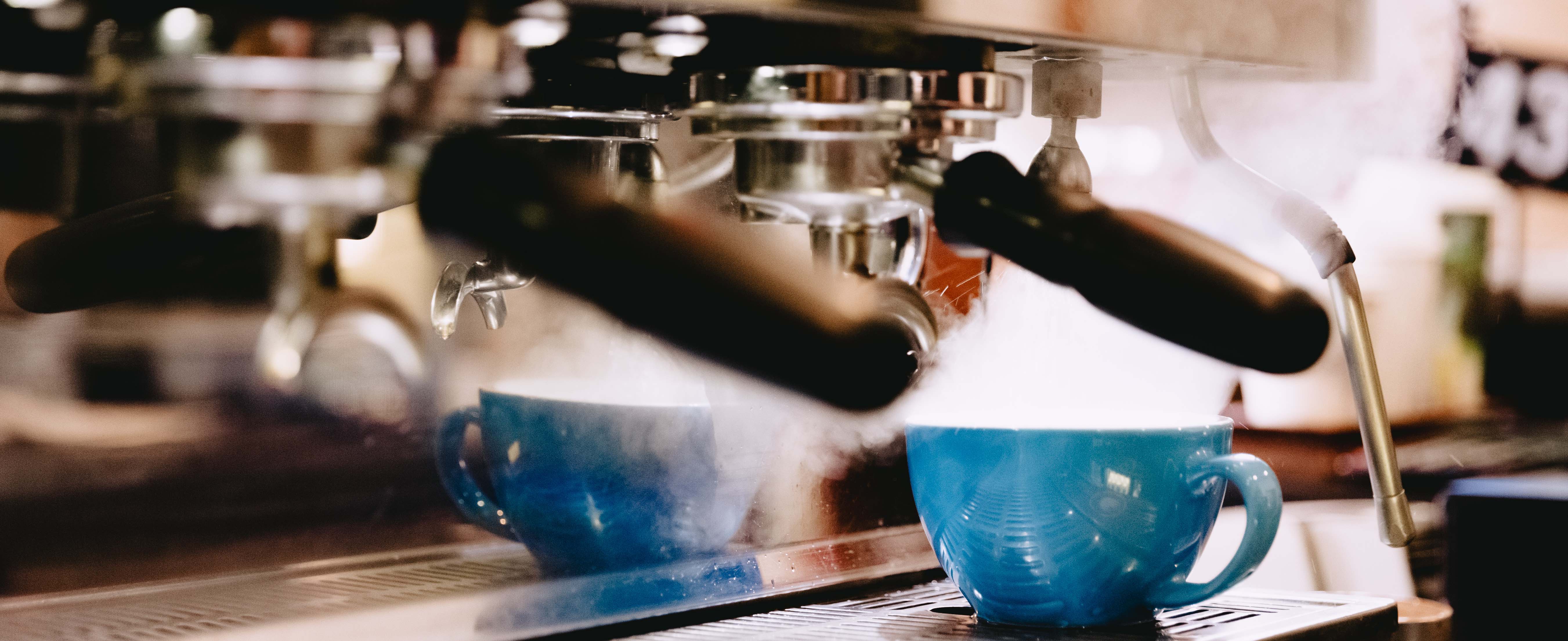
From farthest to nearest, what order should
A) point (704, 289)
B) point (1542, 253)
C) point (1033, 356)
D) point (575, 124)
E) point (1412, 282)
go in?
point (1542, 253), point (1412, 282), point (1033, 356), point (575, 124), point (704, 289)

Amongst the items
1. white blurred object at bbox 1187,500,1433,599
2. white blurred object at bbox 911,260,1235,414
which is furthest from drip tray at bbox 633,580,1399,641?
white blurred object at bbox 1187,500,1433,599

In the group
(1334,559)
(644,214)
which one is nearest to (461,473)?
(644,214)

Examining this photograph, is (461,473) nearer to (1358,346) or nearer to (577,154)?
(577,154)

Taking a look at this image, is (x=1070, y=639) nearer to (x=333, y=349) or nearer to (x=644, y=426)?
(x=644, y=426)

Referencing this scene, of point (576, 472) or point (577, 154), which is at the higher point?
point (577, 154)

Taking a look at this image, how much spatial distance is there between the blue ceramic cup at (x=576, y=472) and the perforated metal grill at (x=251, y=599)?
0.06ft

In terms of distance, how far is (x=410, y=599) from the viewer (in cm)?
53

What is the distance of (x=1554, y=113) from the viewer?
2.06 metres

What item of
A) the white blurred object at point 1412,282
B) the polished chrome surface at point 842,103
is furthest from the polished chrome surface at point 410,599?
the white blurred object at point 1412,282

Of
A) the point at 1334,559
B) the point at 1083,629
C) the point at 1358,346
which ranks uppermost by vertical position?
the point at 1358,346

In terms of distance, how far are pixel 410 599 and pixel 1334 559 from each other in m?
0.93

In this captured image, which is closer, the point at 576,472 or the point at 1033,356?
the point at 576,472

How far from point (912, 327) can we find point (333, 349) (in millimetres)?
276

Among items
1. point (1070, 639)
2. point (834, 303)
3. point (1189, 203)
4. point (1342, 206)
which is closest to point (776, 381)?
point (834, 303)
